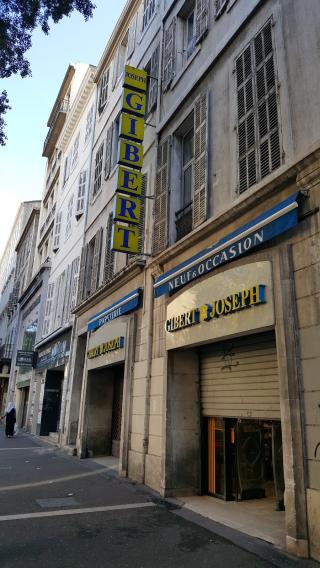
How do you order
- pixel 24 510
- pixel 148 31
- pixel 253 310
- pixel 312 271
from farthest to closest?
pixel 148 31 → pixel 24 510 → pixel 253 310 → pixel 312 271

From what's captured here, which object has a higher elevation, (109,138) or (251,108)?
(109,138)

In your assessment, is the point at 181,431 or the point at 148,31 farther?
the point at 148,31

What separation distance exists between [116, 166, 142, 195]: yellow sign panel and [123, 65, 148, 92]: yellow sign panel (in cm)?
221

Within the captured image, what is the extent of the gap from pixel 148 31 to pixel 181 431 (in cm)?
1149

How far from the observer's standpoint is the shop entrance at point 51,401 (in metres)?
19.0

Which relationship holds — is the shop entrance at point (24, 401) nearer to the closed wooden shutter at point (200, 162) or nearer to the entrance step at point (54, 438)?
the entrance step at point (54, 438)

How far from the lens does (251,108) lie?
23.2ft

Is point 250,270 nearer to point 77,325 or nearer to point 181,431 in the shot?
point 181,431

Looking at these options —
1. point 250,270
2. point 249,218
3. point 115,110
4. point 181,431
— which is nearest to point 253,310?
point 250,270

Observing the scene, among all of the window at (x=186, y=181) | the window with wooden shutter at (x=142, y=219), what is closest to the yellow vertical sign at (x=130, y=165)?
the window with wooden shutter at (x=142, y=219)

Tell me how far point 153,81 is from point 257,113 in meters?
5.83

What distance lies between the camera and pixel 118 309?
Answer: 10.9 meters

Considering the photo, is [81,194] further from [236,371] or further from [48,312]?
[236,371]

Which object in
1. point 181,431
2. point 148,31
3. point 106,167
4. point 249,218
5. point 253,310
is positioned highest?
point 148,31
